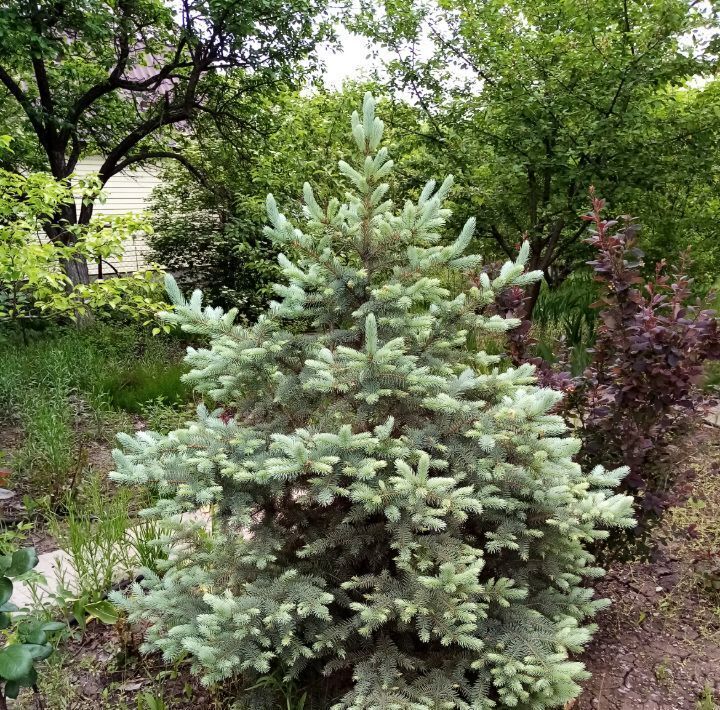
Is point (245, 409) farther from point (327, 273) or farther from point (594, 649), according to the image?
point (594, 649)

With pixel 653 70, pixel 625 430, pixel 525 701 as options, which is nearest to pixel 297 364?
pixel 525 701

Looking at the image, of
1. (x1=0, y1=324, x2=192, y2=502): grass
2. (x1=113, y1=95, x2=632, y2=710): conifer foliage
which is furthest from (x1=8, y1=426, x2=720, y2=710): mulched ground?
(x1=0, y1=324, x2=192, y2=502): grass

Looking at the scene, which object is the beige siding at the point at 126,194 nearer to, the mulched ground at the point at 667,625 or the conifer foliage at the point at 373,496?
the conifer foliage at the point at 373,496

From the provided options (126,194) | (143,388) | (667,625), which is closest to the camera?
(667,625)

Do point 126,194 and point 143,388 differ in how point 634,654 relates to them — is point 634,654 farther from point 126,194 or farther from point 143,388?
point 126,194

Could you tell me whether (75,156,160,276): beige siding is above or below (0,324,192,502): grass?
above

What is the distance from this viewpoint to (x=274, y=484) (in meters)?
1.87

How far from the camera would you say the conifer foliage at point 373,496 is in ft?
5.62

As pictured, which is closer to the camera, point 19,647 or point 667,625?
point 19,647

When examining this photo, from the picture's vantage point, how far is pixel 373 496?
5.66 ft

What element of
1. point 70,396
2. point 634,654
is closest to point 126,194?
point 70,396

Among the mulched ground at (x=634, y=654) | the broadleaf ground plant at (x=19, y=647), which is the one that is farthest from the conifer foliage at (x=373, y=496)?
the broadleaf ground plant at (x=19, y=647)

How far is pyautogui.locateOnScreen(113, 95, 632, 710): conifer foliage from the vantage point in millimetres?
1714

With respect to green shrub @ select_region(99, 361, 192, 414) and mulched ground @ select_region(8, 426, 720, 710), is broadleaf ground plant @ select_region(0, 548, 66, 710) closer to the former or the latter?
mulched ground @ select_region(8, 426, 720, 710)
